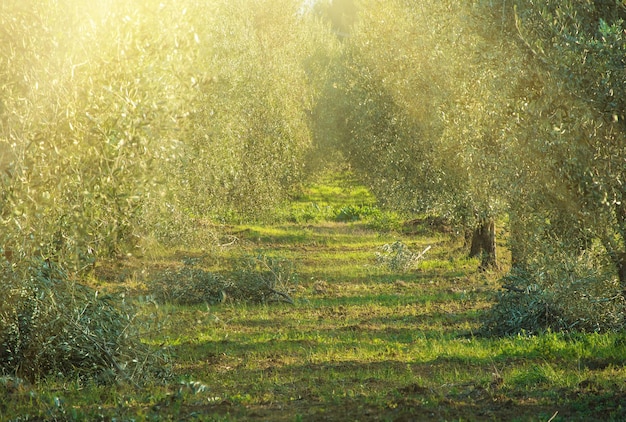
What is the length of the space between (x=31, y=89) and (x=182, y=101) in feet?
7.25

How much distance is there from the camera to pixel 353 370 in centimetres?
1247

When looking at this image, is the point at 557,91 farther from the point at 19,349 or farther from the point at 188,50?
the point at 19,349

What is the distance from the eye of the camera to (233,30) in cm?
2812

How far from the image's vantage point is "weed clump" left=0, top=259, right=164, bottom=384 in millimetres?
10930

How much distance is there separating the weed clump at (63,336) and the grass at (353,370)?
0.30 meters

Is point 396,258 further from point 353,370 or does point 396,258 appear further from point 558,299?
point 353,370

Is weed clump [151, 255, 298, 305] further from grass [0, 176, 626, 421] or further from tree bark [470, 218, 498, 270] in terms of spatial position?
tree bark [470, 218, 498, 270]

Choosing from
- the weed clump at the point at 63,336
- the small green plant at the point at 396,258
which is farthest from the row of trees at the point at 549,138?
the weed clump at the point at 63,336

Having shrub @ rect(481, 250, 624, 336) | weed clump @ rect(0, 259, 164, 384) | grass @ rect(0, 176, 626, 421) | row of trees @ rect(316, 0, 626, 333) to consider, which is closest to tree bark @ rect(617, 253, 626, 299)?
row of trees @ rect(316, 0, 626, 333)

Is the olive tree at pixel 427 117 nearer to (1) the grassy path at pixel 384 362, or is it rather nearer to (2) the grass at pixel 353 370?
(1) the grassy path at pixel 384 362

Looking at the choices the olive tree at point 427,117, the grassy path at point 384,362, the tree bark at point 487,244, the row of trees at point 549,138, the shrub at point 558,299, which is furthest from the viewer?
the tree bark at point 487,244

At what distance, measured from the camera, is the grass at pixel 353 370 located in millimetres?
9773

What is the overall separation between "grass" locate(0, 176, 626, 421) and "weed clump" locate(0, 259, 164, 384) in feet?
0.97

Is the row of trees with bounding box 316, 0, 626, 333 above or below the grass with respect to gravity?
above
